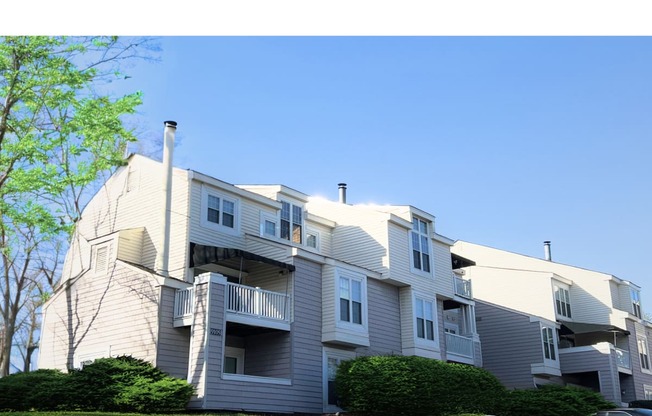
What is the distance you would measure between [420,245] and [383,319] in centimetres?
431

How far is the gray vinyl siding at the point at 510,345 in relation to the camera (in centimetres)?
3534

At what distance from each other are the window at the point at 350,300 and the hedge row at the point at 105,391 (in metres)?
7.19

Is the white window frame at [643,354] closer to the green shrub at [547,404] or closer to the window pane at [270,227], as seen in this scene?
the green shrub at [547,404]

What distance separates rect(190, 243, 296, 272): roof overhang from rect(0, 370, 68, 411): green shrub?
5.51 meters

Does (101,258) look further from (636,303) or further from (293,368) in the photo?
(636,303)

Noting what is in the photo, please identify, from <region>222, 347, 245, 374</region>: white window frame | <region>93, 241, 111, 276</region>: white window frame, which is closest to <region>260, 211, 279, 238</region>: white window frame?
<region>222, 347, 245, 374</region>: white window frame

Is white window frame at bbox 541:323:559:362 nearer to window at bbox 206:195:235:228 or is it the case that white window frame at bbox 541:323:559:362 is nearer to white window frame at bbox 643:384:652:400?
white window frame at bbox 643:384:652:400

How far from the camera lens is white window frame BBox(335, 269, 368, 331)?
957 inches

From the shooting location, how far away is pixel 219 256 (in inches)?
888

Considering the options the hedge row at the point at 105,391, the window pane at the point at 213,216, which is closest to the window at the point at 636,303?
the window pane at the point at 213,216

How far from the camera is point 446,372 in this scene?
956 inches
